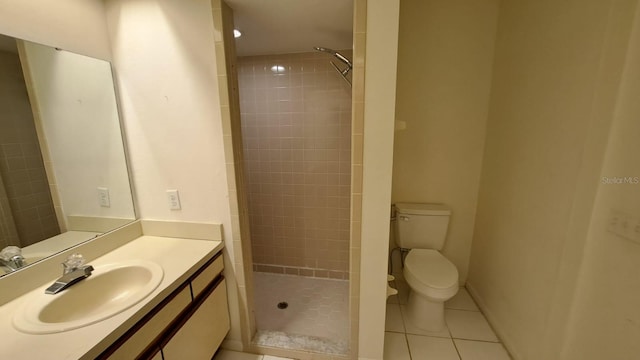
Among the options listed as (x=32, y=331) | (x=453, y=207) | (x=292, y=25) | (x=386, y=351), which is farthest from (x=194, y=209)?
(x=453, y=207)

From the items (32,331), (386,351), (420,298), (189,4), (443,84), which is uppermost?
(189,4)

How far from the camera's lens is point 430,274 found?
1.66 meters

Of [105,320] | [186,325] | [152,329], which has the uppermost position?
→ [105,320]

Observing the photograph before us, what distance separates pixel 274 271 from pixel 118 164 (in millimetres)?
1675

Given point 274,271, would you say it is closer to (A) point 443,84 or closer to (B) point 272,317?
(B) point 272,317

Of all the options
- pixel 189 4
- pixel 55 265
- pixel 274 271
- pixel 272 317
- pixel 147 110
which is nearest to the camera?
pixel 55 265

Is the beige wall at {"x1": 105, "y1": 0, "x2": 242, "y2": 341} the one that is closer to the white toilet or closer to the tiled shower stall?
the tiled shower stall

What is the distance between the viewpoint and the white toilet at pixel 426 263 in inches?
62.3

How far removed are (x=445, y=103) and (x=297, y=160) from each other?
1341 millimetres

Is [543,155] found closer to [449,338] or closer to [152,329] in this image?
[449,338]

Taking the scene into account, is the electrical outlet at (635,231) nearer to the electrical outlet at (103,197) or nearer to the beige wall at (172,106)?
the beige wall at (172,106)

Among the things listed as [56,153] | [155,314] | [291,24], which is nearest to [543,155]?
[291,24]

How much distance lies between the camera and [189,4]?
3.95ft

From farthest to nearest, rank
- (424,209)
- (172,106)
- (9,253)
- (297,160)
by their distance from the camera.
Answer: (297,160), (424,209), (172,106), (9,253)
